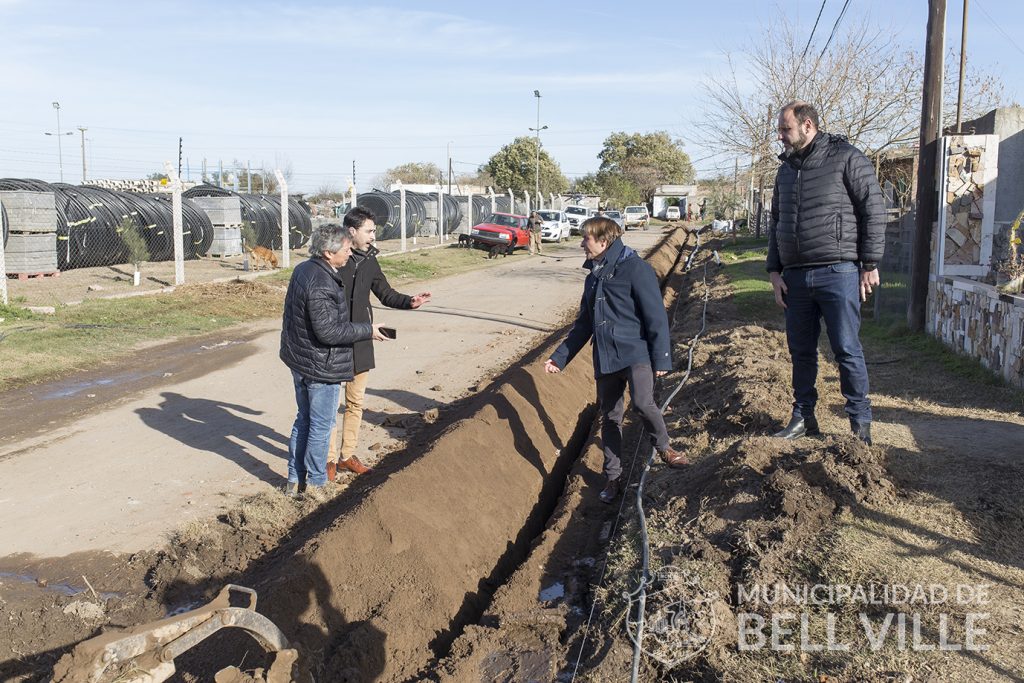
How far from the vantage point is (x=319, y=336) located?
227 inches

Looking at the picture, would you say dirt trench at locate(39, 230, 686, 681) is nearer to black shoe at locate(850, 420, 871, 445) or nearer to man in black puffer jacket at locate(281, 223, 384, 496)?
man in black puffer jacket at locate(281, 223, 384, 496)

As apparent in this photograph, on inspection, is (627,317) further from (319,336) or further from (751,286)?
(751,286)

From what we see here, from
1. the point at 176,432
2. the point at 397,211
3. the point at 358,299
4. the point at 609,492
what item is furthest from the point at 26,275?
the point at 397,211

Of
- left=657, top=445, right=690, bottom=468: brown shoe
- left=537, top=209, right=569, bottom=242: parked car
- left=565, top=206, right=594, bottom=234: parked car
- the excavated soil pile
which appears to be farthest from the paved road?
left=565, top=206, right=594, bottom=234: parked car

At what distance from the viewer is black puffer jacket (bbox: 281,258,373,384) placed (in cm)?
578

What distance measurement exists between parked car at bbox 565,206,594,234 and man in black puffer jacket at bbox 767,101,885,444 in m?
40.2

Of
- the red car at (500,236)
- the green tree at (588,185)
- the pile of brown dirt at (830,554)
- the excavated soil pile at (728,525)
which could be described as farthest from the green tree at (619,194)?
the pile of brown dirt at (830,554)

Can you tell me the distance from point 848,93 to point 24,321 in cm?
2075

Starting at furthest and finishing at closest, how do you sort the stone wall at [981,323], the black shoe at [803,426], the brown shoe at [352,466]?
the stone wall at [981,323] → the brown shoe at [352,466] → the black shoe at [803,426]

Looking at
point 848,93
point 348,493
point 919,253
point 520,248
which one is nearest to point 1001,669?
point 348,493

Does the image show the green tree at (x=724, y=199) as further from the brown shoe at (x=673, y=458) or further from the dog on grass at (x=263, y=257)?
the brown shoe at (x=673, y=458)

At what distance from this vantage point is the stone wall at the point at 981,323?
8109 millimetres

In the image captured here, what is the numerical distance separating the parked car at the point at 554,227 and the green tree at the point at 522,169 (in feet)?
121

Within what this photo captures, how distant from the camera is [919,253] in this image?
464 inches
